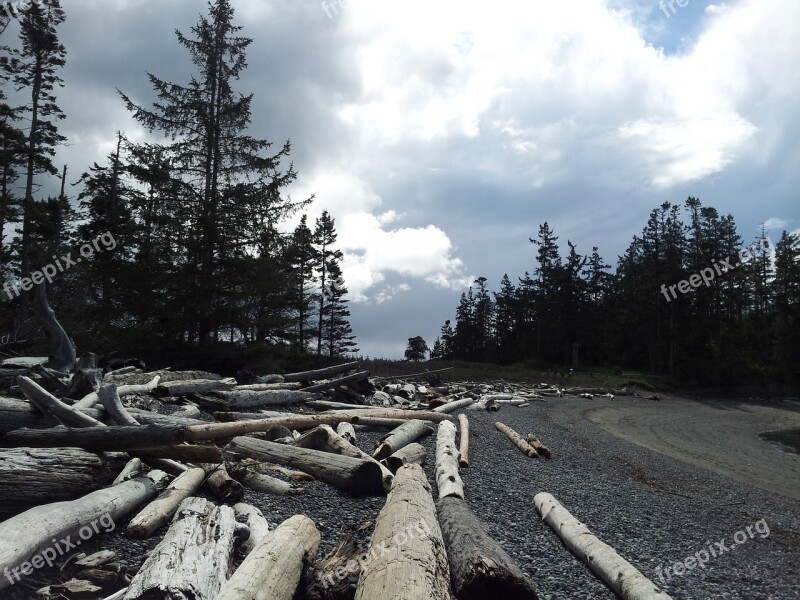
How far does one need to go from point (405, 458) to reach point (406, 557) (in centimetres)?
445

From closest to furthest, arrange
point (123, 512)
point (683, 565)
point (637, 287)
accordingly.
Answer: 1. point (123, 512)
2. point (683, 565)
3. point (637, 287)

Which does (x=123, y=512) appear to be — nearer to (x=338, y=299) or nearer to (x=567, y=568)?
(x=567, y=568)

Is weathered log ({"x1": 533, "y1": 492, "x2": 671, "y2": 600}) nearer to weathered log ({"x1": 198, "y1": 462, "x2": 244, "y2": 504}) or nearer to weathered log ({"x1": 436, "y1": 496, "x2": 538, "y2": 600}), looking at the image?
weathered log ({"x1": 436, "y1": 496, "x2": 538, "y2": 600})

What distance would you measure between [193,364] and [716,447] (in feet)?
71.0

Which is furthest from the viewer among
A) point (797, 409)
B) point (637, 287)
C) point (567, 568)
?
point (637, 287)

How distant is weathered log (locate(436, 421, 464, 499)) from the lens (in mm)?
7078

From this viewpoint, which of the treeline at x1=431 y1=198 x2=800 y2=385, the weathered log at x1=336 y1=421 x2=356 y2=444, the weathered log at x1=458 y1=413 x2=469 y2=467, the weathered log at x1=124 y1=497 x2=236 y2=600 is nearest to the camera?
the weathered log at x1=124 y1=497 x2=236 y2=600

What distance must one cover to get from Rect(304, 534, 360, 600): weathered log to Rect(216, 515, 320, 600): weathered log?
13 centimetres

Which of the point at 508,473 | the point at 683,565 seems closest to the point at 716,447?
the point at 508,473

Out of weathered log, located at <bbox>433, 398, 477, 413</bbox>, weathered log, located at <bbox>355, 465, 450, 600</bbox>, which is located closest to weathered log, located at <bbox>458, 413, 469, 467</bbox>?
weathered log, located at <bbox>433, 398, 477, 413</bbox>

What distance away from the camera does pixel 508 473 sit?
9594 mm

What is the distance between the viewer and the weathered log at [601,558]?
4.68m

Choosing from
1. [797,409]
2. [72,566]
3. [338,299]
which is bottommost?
[797,409]

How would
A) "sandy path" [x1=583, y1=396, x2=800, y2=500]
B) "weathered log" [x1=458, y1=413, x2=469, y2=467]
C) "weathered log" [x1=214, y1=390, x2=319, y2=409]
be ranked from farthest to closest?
1. "sandy path" [x1=583, y1=396, x2=800, y2=500]
2. "weathered log" [x1=214, y1=390, x2=319, y2=409]
3. "weathered log" [x1=458, y1=413, x2=469, y2=467]
